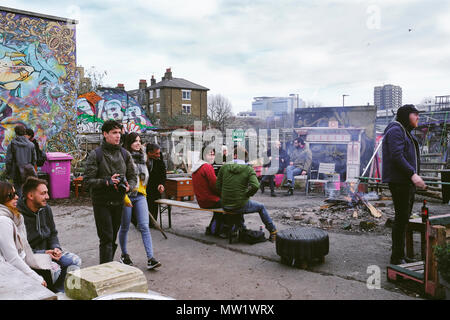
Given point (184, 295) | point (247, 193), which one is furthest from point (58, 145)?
point (184, 295)

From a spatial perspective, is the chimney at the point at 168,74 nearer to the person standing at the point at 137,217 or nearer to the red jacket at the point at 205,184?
the red jacket at the point at 205,184

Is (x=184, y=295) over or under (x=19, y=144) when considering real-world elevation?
under

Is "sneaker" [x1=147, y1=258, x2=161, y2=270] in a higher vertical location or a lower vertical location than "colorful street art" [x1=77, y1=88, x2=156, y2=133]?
lower

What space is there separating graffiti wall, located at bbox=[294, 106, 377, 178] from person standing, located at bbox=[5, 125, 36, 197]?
9.95 metres

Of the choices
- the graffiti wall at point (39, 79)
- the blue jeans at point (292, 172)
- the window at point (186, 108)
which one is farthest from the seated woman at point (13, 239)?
the window at point (186, 108)

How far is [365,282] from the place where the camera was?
4359 mm

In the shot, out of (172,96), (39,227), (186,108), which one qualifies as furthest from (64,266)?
(186,108)

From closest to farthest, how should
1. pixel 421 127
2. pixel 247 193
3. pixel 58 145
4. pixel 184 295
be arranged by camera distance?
pixel 184 295 < pixel 247 193 < pixel 58 145 < pixel 421 127

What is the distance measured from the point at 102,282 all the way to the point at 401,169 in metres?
3.84

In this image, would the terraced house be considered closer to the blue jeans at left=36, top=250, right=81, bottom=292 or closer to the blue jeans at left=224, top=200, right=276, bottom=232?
the blue jeans at left=224, top=200, right=276, bottom=232

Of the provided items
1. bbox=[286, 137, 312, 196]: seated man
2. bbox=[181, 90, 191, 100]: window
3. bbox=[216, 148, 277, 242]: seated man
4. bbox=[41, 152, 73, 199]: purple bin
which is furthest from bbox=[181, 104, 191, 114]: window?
bbox=[216, 148, 277, 242]: seated man

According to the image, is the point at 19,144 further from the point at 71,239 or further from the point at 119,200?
the point at 119,200

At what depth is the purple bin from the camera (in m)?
10.6

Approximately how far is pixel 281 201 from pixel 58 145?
8.18m
